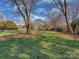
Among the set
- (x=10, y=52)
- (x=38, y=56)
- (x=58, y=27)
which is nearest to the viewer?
(x=38, y=56)

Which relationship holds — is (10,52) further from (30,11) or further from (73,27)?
(73,27)

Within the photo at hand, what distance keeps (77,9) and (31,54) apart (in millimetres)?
16324

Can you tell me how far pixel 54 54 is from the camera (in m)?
8.11

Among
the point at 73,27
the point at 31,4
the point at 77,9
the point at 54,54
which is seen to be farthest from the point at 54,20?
the point at 54,54

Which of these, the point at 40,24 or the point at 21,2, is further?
the point at 40,24

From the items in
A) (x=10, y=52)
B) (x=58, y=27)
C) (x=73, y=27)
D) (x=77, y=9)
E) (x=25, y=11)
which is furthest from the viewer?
(x=58, y=27)

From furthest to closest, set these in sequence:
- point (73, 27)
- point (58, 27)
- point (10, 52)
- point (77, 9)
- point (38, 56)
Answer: point (58, 27) < point (77, 9) < point (73, 27) < point (10, 52) < point (38, 56)

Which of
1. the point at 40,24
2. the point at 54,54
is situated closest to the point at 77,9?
the point at 40,24

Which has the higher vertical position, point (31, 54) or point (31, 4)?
point (31, 4)

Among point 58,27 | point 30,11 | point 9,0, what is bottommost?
point 58,27

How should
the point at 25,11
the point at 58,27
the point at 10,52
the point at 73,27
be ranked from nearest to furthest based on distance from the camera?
1. the point at 10,52
2. the point at 25,11
3. the point at 73,27
4. the point at 58,27

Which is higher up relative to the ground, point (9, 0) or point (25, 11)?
point (9, 0)

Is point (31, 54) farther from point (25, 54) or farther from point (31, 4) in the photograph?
point (31, 4)

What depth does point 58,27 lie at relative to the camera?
24.7m
